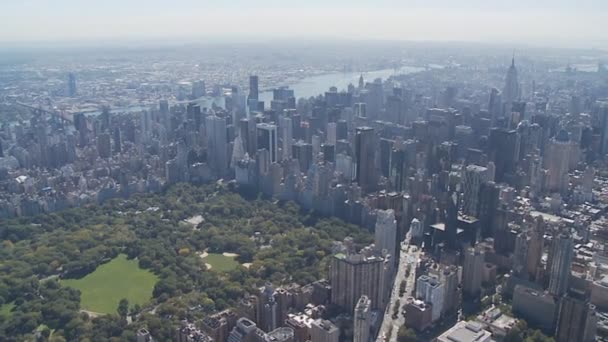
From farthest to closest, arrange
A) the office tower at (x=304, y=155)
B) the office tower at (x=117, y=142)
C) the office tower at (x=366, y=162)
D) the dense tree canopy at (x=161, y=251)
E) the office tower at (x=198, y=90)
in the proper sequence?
the office tower at (x=198, y=90)
the office tower at (x=117, y=142)
the office tower at (x=304, y=155)
the office tower at (x=366, y=162)
the dense tree canopy at (x=161, y=251)

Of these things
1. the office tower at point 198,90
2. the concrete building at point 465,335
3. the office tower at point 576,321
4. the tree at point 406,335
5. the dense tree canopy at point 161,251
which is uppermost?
the office tower at point 198,90

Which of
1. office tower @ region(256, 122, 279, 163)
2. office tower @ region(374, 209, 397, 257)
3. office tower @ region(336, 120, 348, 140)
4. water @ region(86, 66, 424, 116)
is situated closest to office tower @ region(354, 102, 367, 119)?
office tower @ region(336, 120, 348, 140)

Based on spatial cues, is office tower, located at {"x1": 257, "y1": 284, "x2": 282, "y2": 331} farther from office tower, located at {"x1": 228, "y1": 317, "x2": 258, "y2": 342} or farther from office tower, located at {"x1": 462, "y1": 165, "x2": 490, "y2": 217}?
office tower, located at {"x1": 462, "y1": 165, "x2": 490, "y2": 217}

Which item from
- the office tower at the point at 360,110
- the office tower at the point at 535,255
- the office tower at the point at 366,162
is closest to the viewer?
the office tower at the point at 535,255

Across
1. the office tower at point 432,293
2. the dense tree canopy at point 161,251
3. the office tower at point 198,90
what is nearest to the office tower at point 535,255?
the office tower at point 432,293

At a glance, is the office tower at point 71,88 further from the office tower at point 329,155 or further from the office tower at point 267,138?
the office tower at point 329,155

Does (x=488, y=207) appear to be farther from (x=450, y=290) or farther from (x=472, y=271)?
(x=450, y=290)

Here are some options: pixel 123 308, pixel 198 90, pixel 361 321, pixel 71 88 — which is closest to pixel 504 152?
pixel 361 321

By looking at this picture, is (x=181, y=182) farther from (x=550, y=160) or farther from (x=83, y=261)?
(x=550, y=160)
